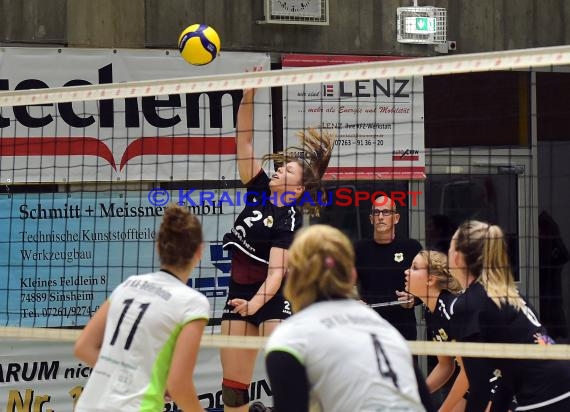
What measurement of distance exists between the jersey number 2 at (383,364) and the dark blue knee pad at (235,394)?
4370 mm

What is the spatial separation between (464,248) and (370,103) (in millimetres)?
4634

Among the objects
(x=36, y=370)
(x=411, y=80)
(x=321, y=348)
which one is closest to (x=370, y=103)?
(x=411, y=80)

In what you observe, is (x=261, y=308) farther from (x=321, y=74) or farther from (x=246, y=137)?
(x=321, y=74)

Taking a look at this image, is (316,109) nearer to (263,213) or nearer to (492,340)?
(263,213)

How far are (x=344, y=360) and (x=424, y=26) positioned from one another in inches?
306

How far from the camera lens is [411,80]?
11211mm

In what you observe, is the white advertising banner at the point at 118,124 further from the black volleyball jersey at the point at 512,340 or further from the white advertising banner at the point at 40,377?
the black volleyball jersey at the point at 512,340

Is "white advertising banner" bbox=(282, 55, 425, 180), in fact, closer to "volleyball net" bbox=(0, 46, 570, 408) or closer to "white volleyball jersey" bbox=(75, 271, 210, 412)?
"volleyball net" bbox=(0, 46, 570, 408)

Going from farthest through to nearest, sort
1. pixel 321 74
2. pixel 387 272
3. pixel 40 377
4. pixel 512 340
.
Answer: pixel 40 377 → pixel 387 272 → pixel 321 74 → pixel 512 340

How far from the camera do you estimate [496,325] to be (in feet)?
21.3

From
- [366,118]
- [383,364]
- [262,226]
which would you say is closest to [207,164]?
[366,118]

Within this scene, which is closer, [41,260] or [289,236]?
[289,236]

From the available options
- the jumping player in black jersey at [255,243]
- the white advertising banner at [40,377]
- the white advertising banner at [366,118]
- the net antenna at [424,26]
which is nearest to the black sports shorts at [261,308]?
the jumping player in black jersey at [255,243]

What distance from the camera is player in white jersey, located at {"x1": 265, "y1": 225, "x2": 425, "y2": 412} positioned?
389cm
